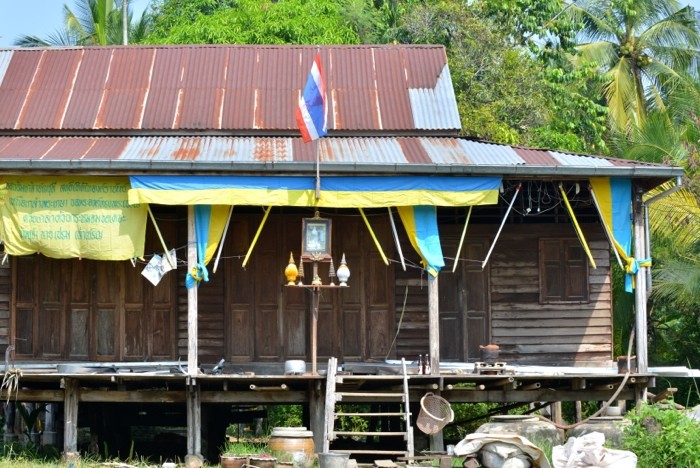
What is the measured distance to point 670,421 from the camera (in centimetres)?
1498

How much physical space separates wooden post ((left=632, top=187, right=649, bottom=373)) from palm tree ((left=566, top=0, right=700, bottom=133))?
17.6m

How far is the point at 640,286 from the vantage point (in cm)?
1780

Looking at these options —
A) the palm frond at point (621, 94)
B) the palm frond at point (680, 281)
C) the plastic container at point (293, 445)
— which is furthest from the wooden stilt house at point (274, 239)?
the palm frond at point (621, 94)

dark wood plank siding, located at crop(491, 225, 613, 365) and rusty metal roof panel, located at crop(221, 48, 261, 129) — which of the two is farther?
rusty metal roof panel, located at crop(221, 48, 261, 129)

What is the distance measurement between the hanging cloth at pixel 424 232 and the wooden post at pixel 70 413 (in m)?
4.83

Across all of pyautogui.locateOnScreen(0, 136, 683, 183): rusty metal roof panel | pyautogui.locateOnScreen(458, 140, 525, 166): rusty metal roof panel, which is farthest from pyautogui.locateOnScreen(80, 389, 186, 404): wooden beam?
pyautogui.locateOnScreen(458, 140, 525, 166): rusty metal roof panel

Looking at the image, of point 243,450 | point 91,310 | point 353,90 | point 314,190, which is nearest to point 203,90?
point 353,90

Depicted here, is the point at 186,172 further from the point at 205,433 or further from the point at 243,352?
the point at 205,433

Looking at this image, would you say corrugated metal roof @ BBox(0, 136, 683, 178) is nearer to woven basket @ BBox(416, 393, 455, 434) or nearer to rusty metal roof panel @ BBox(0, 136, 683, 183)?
rusty metal roof panel @ BBox(0, 136, 683, 183)

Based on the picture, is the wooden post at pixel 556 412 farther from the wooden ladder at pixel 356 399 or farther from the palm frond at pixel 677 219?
the palm frond at pixel 677 219

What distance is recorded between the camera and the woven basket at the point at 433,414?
16.8 metres

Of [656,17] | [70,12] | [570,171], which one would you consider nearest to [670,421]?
[570,171]

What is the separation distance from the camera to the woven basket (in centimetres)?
1684

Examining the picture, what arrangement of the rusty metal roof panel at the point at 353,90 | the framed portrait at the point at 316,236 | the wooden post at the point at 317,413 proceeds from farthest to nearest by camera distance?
the rusty metal roof panel at the point at 353,90, the wooden post at the point at 317,413, the framed portrait at the point at 316,236
